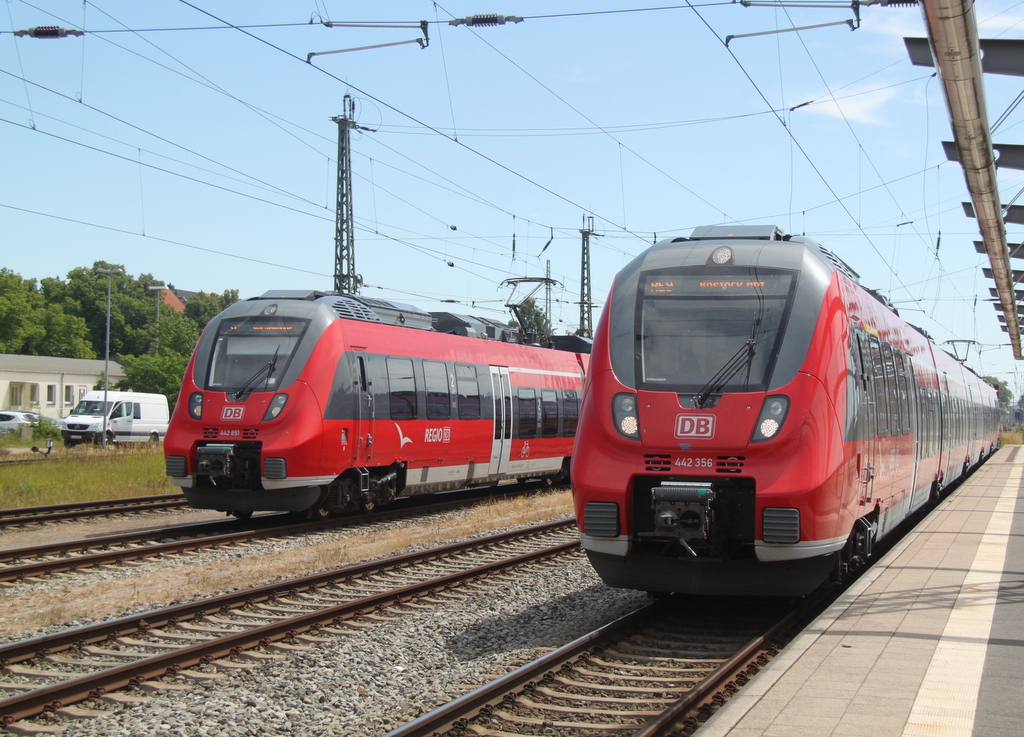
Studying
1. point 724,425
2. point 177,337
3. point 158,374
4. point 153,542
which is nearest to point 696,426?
point 724,425

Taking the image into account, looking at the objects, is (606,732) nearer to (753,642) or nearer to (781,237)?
(753,642)

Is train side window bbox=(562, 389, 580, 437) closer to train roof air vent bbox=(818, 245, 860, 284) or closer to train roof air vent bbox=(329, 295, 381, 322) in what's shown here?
train roof air vent bbox=(329, 295, 381, 322)

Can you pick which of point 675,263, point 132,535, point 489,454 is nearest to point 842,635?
point 675,263

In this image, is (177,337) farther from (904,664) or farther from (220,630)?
(904,664)

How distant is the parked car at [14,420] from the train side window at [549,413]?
35.4m

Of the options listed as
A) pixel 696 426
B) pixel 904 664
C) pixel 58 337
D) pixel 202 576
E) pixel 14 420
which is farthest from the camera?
pixel 58 337

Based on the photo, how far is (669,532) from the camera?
25.2ft

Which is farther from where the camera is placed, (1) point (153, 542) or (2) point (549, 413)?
(2) point (549, 413)

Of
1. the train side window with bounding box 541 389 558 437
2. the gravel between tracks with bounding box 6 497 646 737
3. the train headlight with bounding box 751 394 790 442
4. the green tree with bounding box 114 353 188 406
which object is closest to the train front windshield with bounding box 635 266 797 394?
the train headlight with bounding box 751 394 790 442

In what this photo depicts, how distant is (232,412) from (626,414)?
7847mm

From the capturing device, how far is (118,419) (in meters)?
39.7

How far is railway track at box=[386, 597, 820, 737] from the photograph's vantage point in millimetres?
5719

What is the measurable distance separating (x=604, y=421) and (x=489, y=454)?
11.1m

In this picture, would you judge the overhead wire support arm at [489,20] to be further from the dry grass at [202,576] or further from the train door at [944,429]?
the train door at [944,429]
